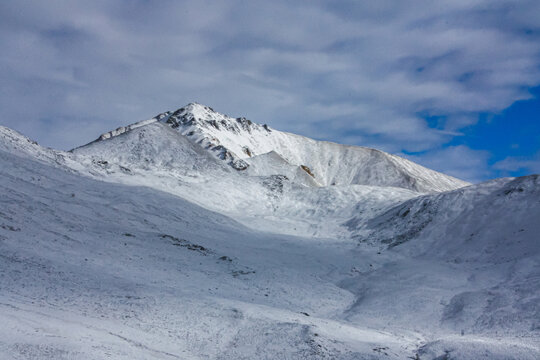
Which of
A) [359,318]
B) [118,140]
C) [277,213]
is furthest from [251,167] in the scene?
[359,318]

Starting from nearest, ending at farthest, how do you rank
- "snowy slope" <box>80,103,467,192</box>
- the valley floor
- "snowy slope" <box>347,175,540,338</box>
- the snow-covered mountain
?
the valley floor
the snow-covered mountain
"snowy slope" <box>347,175,540,338</box>
"snowy slope" <box>80,103,467,192</box>

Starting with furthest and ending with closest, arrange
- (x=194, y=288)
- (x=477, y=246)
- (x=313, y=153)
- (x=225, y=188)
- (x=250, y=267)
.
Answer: (x=313, y=153), (x=225, y=188), (x=477, y=246), (x=250, y=267), (x=194, y=288)

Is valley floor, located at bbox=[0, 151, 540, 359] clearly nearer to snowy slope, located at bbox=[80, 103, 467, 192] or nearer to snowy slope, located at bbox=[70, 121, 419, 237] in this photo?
snowy slope, located at bbox=[70, 121, 419, 237]

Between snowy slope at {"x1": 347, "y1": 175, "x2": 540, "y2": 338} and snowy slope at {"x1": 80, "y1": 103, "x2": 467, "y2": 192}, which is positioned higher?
snowy slope at {"x1": 80, "y1": 103, "x2": 467, "y2": 192}

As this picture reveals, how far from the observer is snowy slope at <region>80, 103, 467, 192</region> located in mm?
99875

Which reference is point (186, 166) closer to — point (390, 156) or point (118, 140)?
point (118, 140)

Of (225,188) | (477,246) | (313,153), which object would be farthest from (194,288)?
(313,153)

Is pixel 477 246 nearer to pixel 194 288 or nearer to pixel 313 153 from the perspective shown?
pixel 194 288

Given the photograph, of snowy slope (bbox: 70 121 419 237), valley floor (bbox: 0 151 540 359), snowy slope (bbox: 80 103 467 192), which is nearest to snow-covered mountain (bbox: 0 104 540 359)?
valley floor (bbox: 0 151 540 359)

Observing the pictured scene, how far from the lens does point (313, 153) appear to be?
117m

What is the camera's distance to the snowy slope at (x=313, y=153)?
99875 millimetres

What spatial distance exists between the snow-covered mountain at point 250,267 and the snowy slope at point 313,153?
49414 mm

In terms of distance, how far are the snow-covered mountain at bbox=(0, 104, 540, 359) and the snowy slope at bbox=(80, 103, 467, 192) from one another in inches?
1945

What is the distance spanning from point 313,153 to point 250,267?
3590 inches
